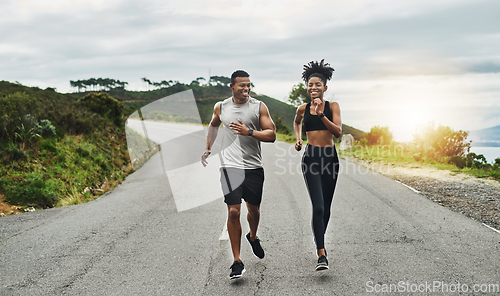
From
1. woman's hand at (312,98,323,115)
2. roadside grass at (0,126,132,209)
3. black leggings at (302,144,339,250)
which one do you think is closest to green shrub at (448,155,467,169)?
black leggings at (302,144,339,250)

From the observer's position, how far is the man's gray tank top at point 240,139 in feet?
12.9

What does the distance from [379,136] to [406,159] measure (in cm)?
700

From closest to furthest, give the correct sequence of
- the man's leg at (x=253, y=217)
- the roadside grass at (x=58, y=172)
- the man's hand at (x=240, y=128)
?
the man's hand at (x=240, y=128)
the man's leg at (x=253, y=217)
the roadside grass at (x=58, y=172)

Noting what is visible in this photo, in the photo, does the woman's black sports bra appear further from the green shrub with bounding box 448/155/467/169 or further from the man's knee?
the green shrub with bounding box 448/155/467/169

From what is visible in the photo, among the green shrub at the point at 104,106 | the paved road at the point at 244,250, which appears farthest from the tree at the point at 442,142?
the green shrub at the point at 104,106

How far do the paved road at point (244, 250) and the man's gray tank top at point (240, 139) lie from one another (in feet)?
4.12

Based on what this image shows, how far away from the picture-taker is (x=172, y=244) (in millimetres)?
5320

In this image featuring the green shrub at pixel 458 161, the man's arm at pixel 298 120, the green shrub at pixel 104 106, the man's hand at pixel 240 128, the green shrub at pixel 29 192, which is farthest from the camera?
the green shrub at pixel 104 106

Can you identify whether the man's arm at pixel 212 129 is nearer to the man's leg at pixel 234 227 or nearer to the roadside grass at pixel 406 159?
the man's leg at pixel 234 227

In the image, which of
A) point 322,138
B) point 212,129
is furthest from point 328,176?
point 212,129

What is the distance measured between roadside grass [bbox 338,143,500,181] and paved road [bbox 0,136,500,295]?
4963mm

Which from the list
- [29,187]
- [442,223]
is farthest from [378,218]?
[29,187]

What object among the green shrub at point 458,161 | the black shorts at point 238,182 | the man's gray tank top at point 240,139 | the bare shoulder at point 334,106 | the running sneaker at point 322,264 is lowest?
the running sneaker at point 322,264

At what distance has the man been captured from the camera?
3.91 meters
